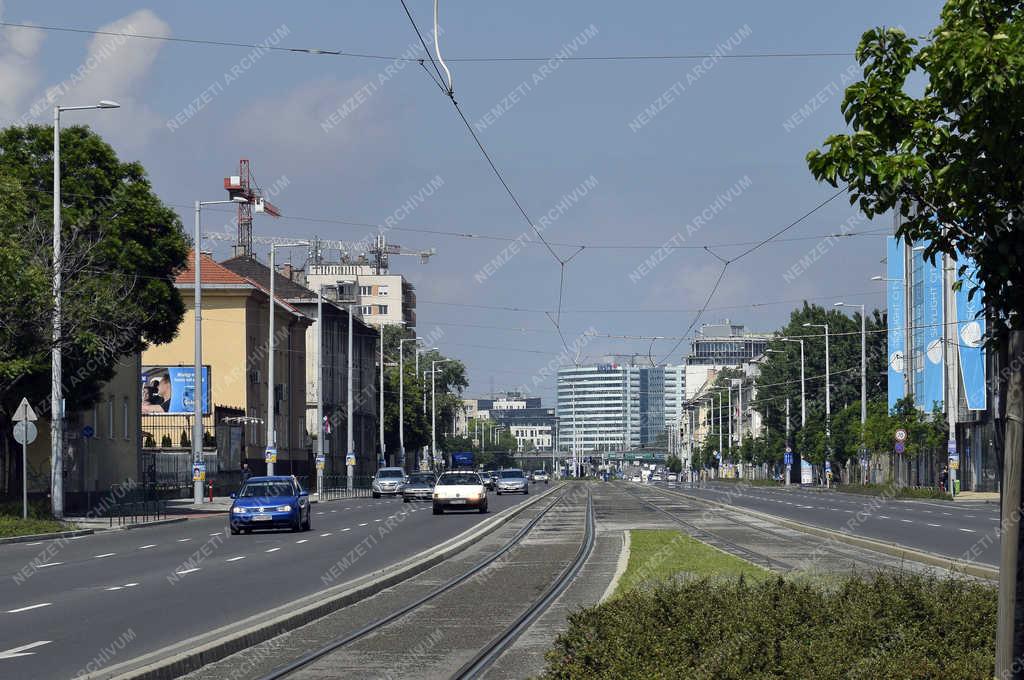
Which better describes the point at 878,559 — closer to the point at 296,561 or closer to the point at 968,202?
the point at 296,561

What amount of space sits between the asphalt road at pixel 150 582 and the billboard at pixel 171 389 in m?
30.8

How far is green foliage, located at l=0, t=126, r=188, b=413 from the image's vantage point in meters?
37.7

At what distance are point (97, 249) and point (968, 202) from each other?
132 ft

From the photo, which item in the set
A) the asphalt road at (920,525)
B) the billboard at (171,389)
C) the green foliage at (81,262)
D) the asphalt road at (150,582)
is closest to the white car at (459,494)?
the asphalt road at (150,582)

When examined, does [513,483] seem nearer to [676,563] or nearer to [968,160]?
[676,563]

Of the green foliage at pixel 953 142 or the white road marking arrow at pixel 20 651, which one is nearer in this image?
the green foliage at pixel 953 142

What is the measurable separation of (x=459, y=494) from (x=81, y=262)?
15153 mm

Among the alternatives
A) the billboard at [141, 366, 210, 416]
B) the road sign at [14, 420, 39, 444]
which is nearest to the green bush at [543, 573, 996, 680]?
the road sign at [14, 420, 39, 444]

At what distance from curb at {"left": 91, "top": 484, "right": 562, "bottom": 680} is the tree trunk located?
6.39 metres

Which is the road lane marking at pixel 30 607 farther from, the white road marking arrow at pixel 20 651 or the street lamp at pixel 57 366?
the street lamp at pixel 57 366

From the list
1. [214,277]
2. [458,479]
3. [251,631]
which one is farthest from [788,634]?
[214,277]

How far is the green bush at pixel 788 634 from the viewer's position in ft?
29.6

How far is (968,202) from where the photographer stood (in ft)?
26.5

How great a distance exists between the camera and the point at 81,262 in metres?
42.2
